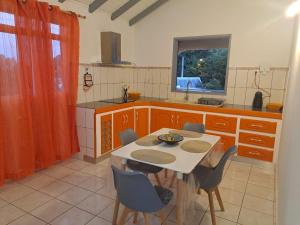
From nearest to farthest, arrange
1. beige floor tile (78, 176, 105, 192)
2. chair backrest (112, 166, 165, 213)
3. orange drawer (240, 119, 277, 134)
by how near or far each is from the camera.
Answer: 1. chair backrest (112, 166, 165, 213)
2. beige floor tile (78, 176, 105, 192)
3. orange drawer (240, 119, 277, 134)

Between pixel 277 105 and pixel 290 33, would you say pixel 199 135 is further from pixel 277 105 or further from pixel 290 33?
pixel 290 33

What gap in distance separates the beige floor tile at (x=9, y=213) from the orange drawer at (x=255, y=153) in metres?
2.86

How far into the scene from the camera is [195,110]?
345cm

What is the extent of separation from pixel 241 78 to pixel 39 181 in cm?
328

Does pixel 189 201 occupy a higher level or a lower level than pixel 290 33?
lower

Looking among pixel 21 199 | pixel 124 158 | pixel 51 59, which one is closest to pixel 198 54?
pixel 51 59

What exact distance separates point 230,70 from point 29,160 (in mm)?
3217

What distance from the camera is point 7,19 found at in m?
2.22

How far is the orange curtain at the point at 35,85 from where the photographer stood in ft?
7.52

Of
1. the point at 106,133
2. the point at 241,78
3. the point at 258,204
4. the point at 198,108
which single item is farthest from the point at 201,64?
the point at 258,204

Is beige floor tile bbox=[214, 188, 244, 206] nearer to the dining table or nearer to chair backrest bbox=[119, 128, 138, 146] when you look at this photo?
the dining table

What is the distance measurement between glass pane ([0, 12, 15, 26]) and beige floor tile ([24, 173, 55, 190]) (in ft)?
5.83

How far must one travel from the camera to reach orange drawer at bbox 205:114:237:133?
3203mm

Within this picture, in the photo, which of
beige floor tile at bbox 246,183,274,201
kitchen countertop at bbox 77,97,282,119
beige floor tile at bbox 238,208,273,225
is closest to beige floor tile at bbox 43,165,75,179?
kitchen countertop at bbox 77,97,282,119
